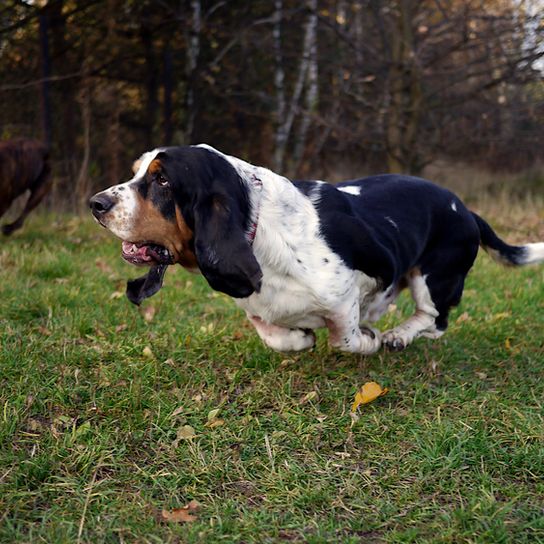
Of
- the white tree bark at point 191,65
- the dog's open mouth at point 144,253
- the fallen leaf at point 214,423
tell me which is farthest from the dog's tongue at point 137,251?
the white tree bark at point 191,65

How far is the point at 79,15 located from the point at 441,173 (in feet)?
23.1

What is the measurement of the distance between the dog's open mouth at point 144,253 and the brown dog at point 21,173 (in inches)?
153

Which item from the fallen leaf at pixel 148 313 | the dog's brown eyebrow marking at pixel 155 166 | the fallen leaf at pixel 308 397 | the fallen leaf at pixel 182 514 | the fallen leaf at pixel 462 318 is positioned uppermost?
the dog's brown eyebrow marking at pixel 155 166

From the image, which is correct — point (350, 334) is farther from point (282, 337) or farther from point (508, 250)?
point (508, 250)

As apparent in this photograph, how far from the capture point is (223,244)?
3.01 metres

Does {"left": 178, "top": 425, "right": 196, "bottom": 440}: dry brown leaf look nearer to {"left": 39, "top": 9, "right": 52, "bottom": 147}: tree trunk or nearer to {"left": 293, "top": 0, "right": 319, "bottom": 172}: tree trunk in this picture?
{"left": 39, "top": 9, "right": 52, "bottom": 147}: tree trunk

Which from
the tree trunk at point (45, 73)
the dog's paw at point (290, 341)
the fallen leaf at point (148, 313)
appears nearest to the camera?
the dog's paw at point (290, 341)

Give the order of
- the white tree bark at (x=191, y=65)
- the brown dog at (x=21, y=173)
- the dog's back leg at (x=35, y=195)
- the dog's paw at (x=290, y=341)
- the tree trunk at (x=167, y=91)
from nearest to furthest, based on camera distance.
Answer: the dog's paw at (x=290, y=341)
the brown dog at (x=21, y=173)
the dog's back leg at (x=35, y=195)
the tree trunk at (x=167, y=91)
the white tree bark at (x=191, y=65)

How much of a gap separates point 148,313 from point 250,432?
1.73 m

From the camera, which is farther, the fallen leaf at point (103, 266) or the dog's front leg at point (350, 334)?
the fallen leaf at point (103, 266)

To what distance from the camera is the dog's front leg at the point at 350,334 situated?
3.51 metres

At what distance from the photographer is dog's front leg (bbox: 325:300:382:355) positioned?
3510 mm

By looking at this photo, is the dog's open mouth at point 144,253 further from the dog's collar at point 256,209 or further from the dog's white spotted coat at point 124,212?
the dog's collar at point 256,209

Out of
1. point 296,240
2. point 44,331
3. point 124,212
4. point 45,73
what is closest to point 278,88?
point 45,73
